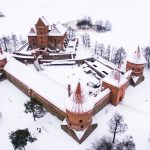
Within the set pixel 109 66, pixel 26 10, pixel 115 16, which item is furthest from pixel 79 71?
pixel 26 10

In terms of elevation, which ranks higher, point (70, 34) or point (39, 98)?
point (70, 34)

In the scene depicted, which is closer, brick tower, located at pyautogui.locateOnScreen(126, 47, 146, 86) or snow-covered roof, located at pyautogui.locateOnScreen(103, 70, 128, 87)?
snow-covered roof, located at pyautogui.locateOnScreen(103, 70, 128, 87)

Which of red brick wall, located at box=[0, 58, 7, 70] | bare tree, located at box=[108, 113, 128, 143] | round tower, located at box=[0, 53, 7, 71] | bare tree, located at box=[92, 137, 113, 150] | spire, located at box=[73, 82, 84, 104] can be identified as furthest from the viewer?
red brick wall, located at box=[0, 58, 7, 70]

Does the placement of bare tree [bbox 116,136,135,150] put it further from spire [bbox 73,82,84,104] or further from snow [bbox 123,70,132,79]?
snow [bbox 123,70,132,79]

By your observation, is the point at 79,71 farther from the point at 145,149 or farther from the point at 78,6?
the point at 78,6

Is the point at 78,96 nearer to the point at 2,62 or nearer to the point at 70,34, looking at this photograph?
the point at 2,62

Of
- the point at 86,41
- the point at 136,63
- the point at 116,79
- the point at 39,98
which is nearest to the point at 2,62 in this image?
the point at 39,98

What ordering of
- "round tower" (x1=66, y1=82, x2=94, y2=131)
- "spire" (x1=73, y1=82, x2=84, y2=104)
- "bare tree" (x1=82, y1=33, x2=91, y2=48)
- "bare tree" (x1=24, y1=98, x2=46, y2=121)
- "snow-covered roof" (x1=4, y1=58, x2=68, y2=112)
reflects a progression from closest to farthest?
"spire" (x1=73, y1=82, x2=84, y2=104) → "round tower" (x1=66, y1=82, x2=94, y2=131) → "bare tree" (x1=24, y1=98, x2=46, y2=121) → "snow-covered roof" (x1=4, y1=58, x2=68, y2=112) → "bare tree" (x1=82, y1=33, x2=91, y2=48)

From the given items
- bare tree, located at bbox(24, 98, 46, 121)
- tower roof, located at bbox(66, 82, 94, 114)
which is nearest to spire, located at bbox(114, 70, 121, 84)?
tower roof, located at bbox(66, 82, 94, 114)
